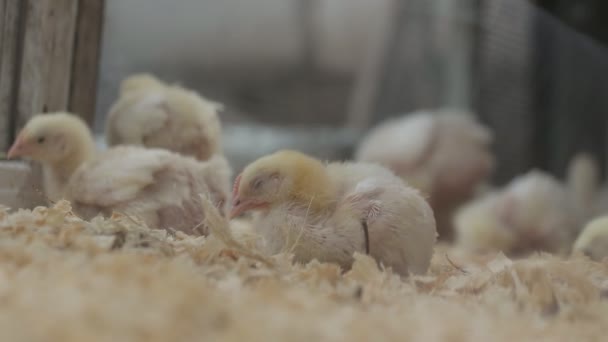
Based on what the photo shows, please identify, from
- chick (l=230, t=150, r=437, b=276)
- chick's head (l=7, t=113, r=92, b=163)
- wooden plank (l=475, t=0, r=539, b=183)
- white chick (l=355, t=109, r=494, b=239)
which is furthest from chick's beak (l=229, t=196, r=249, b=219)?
wooden plank (l=475, t=0, r=539, b=183)

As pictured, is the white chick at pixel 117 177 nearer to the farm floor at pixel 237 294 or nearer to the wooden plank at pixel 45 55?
the wooden plank at pixel 45 55

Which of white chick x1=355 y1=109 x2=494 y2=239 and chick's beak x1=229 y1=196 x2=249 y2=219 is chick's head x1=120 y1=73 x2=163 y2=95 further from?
white chick x1=355 y1=109 x2=494 y2=239

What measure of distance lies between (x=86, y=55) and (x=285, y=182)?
1031 mm

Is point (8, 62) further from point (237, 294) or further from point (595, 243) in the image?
point (595, 243)

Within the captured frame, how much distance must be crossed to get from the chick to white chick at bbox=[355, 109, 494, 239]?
2.84 m

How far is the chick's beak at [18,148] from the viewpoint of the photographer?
2098mm

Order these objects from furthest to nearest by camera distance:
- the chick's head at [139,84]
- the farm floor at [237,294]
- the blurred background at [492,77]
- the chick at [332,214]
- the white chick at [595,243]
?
the blurred background at [492,77]
the chick's head at [139,84]
the white chick at [595,243]
the chick at [332,214]
the farm floor at [237,294]

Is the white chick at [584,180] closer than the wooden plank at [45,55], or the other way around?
the wooden plank at [45,55]

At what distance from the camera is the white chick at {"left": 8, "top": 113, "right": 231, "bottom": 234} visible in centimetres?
199

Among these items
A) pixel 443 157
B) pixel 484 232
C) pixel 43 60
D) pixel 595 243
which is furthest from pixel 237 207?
pixel 443 157

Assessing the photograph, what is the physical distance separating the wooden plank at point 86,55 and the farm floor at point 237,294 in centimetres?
81

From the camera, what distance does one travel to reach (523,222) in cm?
389

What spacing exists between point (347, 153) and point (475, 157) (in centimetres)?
98

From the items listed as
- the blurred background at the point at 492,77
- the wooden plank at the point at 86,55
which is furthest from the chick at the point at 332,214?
the blurred background at the point at 492,77
